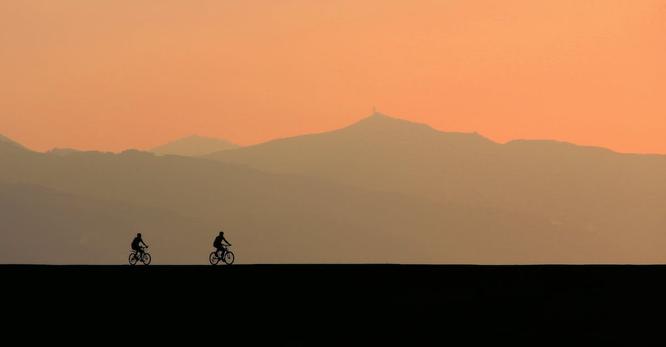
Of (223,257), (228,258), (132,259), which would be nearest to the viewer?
(223,257)

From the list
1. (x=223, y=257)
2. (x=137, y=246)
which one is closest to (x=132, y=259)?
(x=137, y=246)

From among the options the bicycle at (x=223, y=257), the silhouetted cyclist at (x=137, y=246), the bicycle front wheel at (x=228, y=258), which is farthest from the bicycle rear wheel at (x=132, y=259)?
the bicycle front wheel at (x=228, y=258)
